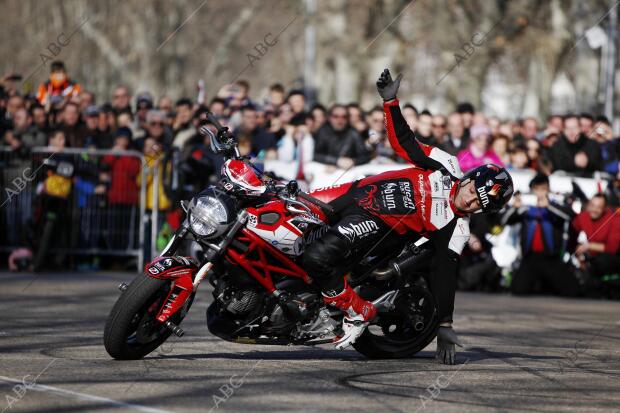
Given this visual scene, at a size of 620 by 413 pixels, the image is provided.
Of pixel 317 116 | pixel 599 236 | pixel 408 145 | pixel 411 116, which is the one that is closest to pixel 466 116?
pixel 411 116

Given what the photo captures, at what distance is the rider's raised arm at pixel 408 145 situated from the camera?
35.4 ft

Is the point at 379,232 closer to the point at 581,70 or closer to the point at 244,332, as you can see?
the point at 244,332

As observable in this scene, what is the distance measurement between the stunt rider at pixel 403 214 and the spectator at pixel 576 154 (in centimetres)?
901

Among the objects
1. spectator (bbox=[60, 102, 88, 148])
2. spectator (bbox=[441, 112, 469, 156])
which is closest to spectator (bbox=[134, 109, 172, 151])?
spectator (bbox=[60, 102, 88, 148])

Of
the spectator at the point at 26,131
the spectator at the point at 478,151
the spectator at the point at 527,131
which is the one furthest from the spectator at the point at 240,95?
the spectator at the point at 527,131

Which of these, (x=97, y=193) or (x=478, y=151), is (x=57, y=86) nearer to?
(x=97, y=193)

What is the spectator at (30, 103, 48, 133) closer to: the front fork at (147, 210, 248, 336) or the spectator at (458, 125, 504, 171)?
the spectator at (458, 125, 504, 171)

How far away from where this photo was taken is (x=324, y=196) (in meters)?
11.0

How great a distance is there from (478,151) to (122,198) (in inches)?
183

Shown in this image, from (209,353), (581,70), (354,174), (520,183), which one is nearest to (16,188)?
(354,174)

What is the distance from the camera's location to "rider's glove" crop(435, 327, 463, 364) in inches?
430

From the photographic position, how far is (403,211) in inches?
424

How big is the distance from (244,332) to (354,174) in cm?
900

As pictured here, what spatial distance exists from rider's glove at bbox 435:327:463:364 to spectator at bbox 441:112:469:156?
343 inches
